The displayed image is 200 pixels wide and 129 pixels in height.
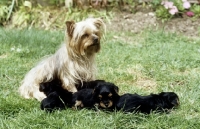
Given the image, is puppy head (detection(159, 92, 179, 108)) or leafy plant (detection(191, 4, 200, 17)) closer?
puppy head (detection(159, 92, 179, 108))

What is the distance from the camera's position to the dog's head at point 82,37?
4.65 meters

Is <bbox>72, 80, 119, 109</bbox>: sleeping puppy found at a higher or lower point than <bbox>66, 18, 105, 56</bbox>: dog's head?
lower

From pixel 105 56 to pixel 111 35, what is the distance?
5.38 feet

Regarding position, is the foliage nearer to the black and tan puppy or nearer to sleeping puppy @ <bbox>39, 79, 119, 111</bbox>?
the black and tan puppy

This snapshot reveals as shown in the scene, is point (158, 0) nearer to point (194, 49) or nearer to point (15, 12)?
point (194, 49)

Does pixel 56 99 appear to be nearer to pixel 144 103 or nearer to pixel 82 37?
pixel 82 37

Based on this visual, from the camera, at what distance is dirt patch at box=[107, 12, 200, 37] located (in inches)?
347

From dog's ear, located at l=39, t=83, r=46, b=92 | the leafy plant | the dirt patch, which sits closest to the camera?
dog's ear, located at l=39, t=83, r=46, b=92

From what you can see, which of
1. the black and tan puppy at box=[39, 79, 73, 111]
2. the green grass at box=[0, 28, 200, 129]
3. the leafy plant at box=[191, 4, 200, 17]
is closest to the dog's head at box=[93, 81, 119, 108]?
the green grass at box=[0, 28, 200, 129]

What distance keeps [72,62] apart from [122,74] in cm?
108

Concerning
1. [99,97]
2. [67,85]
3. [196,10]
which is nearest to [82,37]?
[67,85]

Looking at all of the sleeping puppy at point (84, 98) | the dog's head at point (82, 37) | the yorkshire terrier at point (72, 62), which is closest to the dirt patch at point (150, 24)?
the yorkshire terrier at point (72, 62)

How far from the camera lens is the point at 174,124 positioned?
3.95 m

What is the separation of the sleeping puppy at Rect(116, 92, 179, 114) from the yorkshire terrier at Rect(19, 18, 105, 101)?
860 millimetres
